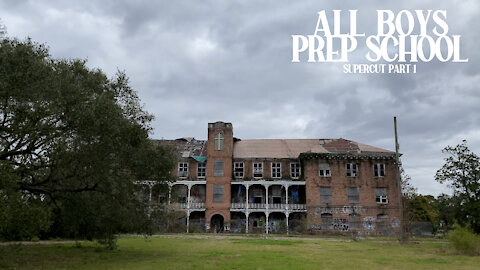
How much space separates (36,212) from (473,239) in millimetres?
18749

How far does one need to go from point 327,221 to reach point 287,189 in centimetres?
530

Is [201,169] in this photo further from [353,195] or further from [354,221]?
[354,221]

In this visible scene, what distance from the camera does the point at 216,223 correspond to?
43844 mm

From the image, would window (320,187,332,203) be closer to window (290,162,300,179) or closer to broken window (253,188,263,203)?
window (290,162,300,179)

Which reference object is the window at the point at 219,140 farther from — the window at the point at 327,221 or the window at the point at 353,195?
the window at the point at 353,195

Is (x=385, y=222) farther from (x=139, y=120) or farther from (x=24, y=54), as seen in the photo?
(x=24, y=54)

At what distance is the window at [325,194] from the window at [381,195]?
5052 mm

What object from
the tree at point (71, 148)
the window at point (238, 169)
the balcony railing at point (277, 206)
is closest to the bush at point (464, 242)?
the tree at point (71, 148)

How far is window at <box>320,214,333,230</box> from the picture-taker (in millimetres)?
41516

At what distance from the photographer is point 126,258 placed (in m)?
16.2

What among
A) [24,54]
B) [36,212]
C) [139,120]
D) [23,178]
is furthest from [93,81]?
[36,212]

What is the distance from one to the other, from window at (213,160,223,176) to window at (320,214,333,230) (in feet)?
38.8

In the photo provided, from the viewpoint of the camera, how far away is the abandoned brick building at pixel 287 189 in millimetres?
41969

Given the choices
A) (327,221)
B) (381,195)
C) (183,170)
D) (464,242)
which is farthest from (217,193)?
(464,242)
